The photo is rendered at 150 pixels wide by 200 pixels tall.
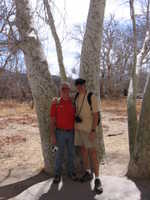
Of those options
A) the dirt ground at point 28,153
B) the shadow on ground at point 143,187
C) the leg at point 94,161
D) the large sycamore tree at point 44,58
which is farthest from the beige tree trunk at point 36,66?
the shadow on ground at point 143,187

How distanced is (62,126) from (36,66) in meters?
1.10

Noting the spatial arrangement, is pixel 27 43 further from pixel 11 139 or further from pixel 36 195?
pixel 11 139

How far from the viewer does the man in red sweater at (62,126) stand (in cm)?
410

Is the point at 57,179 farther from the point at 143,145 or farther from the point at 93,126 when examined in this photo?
the point at 143,145

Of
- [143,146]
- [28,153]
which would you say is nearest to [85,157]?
[143,146]

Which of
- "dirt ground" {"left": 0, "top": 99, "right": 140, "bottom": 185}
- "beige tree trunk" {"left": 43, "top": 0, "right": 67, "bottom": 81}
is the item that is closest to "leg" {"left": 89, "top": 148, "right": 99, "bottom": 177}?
"dirt ground" {"left": 0, "top": 99, "right": 140, "bottom": 185}

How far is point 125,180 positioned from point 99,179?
0.45 meters

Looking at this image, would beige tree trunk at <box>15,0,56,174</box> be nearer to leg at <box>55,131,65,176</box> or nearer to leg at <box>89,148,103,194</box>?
leg at <box>55,131,65,176</box>

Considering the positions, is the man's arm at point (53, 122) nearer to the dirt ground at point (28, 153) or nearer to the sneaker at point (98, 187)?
the sneaker at point (98, 187)

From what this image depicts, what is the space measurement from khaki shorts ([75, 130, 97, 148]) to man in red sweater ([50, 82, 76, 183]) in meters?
0.11

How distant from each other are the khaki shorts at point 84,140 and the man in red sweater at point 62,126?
0.11 metres

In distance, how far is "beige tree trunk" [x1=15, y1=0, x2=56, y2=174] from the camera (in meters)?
4.47

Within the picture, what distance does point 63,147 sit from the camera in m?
4.30

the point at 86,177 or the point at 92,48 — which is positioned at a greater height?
the point at 92,48
